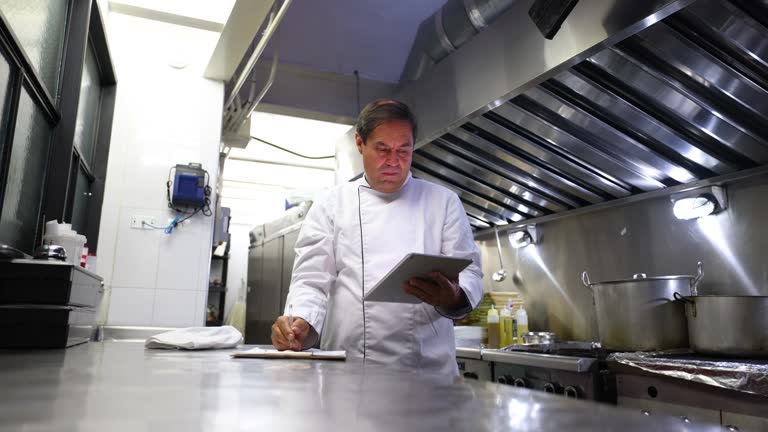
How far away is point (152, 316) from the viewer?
10.2 feet

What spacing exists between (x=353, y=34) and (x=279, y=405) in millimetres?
3441

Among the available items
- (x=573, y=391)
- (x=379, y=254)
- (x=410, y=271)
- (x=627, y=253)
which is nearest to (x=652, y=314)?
(x=573, y=391)

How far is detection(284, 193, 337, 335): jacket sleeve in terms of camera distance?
4.90ft

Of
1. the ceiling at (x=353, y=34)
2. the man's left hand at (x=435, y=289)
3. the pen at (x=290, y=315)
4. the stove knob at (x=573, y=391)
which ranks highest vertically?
the ceiling at (x=353, y=34)

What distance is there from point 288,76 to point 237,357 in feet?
9.43

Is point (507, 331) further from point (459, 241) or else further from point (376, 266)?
point (376, 266)

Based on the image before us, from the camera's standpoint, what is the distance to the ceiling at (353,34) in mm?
3412

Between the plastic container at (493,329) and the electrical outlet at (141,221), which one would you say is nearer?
the plastic container at (493,329)

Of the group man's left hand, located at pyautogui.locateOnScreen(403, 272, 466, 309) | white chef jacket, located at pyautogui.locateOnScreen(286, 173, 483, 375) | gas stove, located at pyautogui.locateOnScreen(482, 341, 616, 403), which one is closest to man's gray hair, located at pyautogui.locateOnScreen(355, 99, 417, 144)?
white chef jacket, located at pyautogui.locateOnScreen(286, 173, 483, 375)

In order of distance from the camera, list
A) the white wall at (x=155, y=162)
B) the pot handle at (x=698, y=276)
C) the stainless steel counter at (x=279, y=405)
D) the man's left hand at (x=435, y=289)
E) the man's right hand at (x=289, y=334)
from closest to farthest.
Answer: the stainless steel counter at (x=279, y=405), the man's left hand at (x=435, y=289), the man's right hand at (x=289, y=334), the pot handle at (x=698, y=276), the white wall at (x=155, y=162)

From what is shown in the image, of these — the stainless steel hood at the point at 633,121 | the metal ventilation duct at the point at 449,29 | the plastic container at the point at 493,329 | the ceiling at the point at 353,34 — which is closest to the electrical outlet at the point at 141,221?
the ceiling at the point at 353,34

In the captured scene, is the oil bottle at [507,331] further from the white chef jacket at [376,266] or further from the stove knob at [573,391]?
the white chef jacket at [376,266]

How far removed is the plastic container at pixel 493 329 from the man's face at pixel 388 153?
1.55 metres

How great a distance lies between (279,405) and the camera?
495mm
